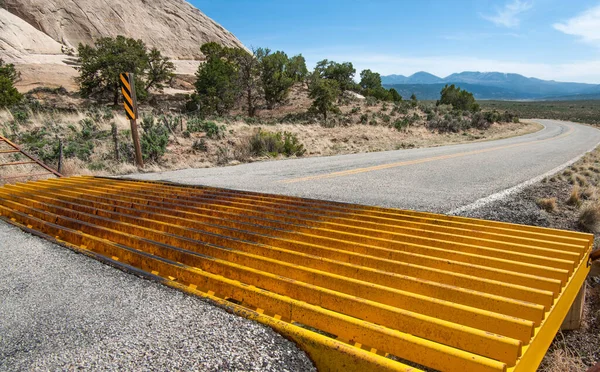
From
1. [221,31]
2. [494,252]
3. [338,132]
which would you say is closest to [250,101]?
[338,132]

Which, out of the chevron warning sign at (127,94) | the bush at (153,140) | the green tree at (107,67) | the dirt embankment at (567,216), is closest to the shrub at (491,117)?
the dirt embankment at (567,216)

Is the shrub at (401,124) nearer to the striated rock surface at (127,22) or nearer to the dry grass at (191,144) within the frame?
the dry grass at (191,144)

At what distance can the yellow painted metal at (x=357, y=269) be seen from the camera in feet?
5.83

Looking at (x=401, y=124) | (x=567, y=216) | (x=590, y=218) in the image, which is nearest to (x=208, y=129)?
(x=567, y=216)

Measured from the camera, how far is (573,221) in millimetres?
4930

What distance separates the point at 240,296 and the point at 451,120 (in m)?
31.5

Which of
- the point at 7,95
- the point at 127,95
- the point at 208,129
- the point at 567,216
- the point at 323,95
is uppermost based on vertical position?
the point at 323,95

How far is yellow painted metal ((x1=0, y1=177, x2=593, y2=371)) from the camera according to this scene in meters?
1.78

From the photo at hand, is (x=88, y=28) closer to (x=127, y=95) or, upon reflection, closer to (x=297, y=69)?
(x=297, y=69)

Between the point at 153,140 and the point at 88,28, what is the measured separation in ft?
175

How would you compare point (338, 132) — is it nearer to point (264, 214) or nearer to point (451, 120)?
point (451, 120)

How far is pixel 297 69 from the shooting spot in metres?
46.4

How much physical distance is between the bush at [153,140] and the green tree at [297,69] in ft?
109

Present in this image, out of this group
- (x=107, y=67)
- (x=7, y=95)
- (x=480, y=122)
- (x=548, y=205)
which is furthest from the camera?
(x=480, y=122)
